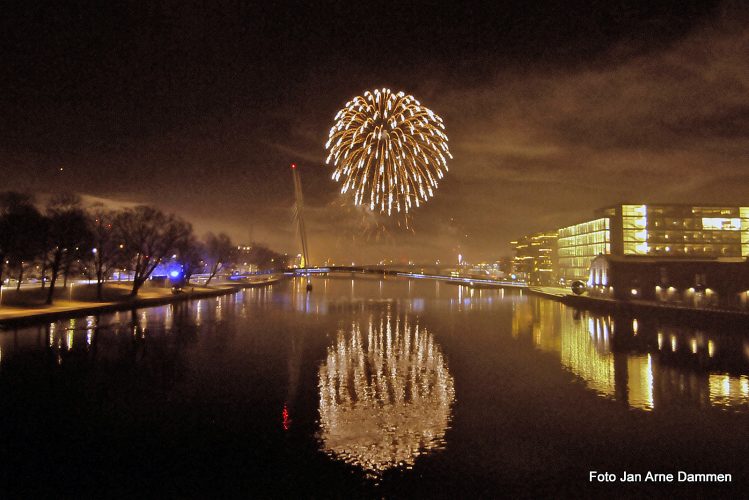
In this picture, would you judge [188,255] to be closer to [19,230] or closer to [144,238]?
[144,238]

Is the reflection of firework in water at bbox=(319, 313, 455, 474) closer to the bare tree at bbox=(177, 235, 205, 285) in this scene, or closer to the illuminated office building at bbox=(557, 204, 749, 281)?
the bare tree at bbox=(177, 235, 205, 285)

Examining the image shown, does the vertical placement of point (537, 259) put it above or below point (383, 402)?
above

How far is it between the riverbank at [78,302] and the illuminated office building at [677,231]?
232ft

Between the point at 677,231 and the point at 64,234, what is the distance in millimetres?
90951

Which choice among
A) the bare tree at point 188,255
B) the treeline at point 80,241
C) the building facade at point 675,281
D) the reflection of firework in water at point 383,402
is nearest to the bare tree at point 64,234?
the treeline at point 80,241

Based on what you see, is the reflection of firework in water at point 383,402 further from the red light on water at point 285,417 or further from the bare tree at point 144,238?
the bare tree at point 144,238

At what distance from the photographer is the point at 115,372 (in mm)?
19594

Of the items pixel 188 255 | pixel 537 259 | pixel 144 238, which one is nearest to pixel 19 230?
pixel 144 238

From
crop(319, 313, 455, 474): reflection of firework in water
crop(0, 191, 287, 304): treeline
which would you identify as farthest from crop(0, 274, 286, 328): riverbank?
crop(319, 313, 455, 474): reflection of firework in water

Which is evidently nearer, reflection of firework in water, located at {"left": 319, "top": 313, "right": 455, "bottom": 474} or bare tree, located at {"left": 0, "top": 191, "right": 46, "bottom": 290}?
reflection of firework in water, located at {"left": 319, "top": 313, "right": 455, "bottom": 474}

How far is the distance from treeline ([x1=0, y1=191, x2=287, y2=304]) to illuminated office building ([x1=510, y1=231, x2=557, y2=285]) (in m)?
76.7

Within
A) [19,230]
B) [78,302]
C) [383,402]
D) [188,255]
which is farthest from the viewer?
[188,255]

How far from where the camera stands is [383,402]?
15.1 m

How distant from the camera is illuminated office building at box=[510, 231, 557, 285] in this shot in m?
116
